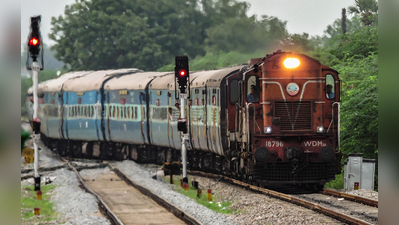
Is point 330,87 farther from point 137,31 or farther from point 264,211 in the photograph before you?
point 137,31

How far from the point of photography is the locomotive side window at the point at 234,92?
1708cm

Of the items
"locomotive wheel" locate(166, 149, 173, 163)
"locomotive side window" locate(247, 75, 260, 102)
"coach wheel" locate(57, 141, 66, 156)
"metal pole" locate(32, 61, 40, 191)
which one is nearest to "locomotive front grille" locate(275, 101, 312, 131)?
"locomotive side window" locate(247, 75, 260, 102)

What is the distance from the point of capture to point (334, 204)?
13.9m

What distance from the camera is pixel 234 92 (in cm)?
1723

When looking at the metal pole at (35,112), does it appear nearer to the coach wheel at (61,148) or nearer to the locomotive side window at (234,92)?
the locomotive side window at (234,92)

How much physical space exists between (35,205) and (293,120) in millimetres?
6932

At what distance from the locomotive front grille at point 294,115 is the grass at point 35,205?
575 centimetres

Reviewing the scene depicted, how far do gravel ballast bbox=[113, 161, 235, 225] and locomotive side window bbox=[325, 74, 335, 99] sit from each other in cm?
416

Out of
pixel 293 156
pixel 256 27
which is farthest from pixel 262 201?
pixel 256 27

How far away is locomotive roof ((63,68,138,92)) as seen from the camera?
29.8 metres

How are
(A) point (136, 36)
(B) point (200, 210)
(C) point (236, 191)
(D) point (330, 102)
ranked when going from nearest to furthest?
(B) point (200, 210), (D) point (330, 102), (C) point (236, 191), (A) point (136, 36)

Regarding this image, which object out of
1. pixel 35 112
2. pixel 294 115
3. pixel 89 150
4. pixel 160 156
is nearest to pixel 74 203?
pixel 35 112
